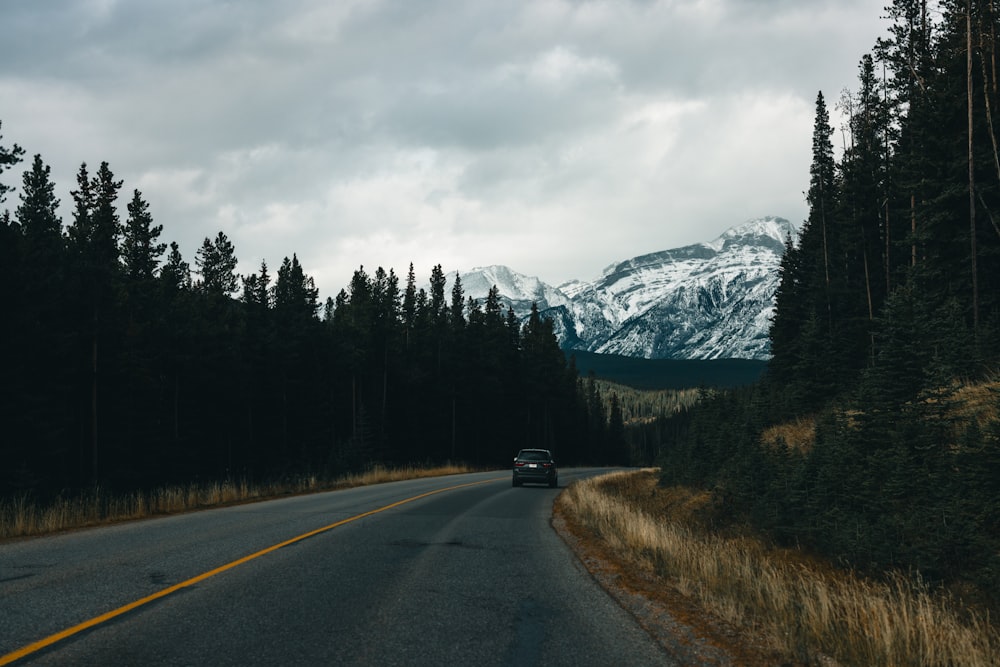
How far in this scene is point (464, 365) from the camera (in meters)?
75.4

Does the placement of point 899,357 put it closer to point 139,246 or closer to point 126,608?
point 126,608

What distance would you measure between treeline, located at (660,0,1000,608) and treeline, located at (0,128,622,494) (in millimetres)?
23591

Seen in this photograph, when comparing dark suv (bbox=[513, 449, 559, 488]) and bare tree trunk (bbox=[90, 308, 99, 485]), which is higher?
bare tree trunk (bbox=[90, 308, 99, 485])

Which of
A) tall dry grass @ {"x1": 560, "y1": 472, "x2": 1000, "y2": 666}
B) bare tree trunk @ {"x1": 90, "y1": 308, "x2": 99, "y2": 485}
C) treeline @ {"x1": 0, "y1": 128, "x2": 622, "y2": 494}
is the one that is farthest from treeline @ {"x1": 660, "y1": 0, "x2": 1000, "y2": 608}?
bare tree trunk @ {"x1": 90, "y1": 308, "x2": 99, "y2": 485}

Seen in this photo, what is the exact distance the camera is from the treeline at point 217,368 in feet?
104

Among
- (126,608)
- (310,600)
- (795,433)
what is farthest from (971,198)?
(126,608)

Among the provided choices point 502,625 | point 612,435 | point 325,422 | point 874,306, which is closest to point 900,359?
point 502,625

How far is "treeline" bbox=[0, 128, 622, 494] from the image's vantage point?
31828 millimetres

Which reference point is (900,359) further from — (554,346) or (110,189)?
(554,346)

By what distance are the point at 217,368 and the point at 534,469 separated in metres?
29.5

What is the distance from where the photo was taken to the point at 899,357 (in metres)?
17.7

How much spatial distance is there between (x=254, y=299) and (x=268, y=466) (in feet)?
45.7

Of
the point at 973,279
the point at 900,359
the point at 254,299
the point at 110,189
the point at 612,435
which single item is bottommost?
the point at 612,435

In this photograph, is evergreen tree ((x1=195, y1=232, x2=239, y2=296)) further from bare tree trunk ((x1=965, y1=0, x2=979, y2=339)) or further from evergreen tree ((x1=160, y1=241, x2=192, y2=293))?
bare tree trunk ((x1=965, y1=0, x2=979, y2=339))
